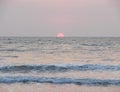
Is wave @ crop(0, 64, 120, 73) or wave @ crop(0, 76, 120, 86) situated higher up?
wave @ crop(0, 64, 120, 73)

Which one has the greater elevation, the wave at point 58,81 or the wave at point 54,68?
the wave at point 54,68

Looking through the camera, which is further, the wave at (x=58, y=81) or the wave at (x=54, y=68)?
the wave at (x=54, y=68)

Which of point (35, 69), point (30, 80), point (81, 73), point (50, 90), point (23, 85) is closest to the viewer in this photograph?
point (50, 90)

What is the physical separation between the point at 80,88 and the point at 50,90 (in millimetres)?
1610

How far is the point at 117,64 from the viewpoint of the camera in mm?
23000

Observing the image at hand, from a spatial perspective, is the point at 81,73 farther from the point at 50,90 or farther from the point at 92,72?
the point at 50,90

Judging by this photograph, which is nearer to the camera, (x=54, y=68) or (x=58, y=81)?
(x=58, y=81)

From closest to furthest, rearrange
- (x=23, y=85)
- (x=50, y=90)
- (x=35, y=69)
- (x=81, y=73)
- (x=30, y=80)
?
(x=50, y=90), (x=23, y=85), (x=30, y=80), (x=81, y=73), (x=35, y=69)

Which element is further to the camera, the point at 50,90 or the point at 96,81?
the point at 96,81

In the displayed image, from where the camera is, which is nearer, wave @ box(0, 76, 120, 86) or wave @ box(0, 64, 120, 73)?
wave @ box(0, 76, 120, 86)

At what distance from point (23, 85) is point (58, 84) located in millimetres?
1830

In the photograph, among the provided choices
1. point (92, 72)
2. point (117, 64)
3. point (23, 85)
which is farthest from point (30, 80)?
point (117, 64)

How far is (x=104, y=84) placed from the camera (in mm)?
16062

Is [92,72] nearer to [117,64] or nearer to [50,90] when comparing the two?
[117,64]
